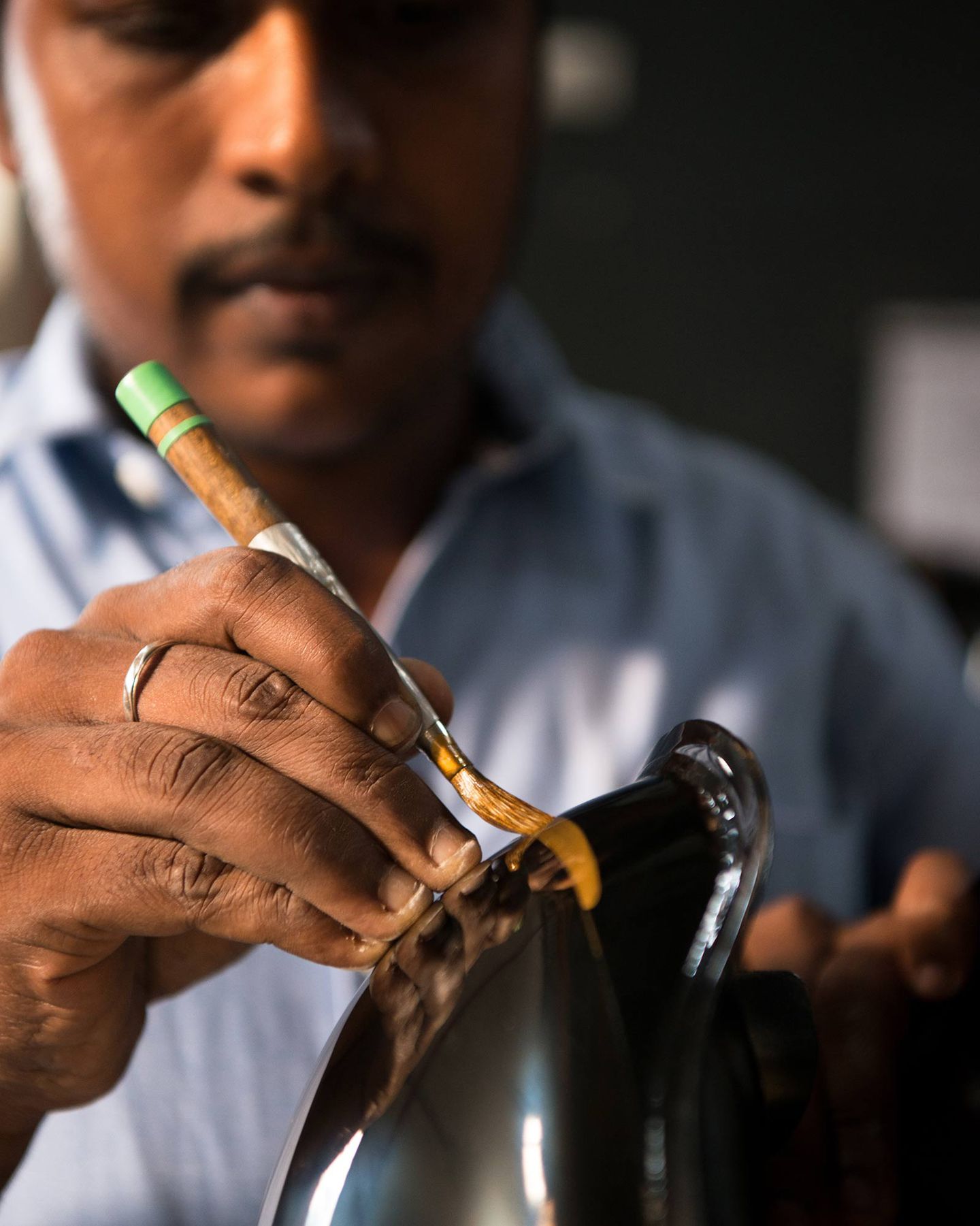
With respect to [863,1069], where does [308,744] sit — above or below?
above

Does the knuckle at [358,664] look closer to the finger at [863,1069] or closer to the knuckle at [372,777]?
the knuckle at [372,777]

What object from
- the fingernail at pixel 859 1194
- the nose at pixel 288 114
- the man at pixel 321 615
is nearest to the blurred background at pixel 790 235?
the man at pixel 321 615

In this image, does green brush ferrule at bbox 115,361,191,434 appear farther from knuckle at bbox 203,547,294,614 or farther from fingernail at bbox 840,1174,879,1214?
fingernail at bbox 840,1174,879,1214

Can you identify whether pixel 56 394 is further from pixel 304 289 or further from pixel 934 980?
pixel 934 980

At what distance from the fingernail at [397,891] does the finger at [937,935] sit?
0.58 ft

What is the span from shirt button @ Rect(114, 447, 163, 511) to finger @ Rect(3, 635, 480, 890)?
382 millimetres

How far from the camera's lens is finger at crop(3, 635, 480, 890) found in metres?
0.26

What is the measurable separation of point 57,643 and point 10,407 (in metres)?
0.44

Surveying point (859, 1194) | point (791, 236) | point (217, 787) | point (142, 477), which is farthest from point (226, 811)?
point (791, 236)

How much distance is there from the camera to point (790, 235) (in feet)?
4.58

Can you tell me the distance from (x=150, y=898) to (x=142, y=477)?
408 mm

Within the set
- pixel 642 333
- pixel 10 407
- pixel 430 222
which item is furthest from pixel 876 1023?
pixel 642 333

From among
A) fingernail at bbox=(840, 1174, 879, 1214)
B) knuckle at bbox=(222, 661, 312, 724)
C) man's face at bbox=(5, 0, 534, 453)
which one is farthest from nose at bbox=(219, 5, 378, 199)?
fingernail at bbox=(840, 1174, 879, 1214)

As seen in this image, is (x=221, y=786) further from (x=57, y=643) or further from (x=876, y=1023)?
(x=876, y=1023)
